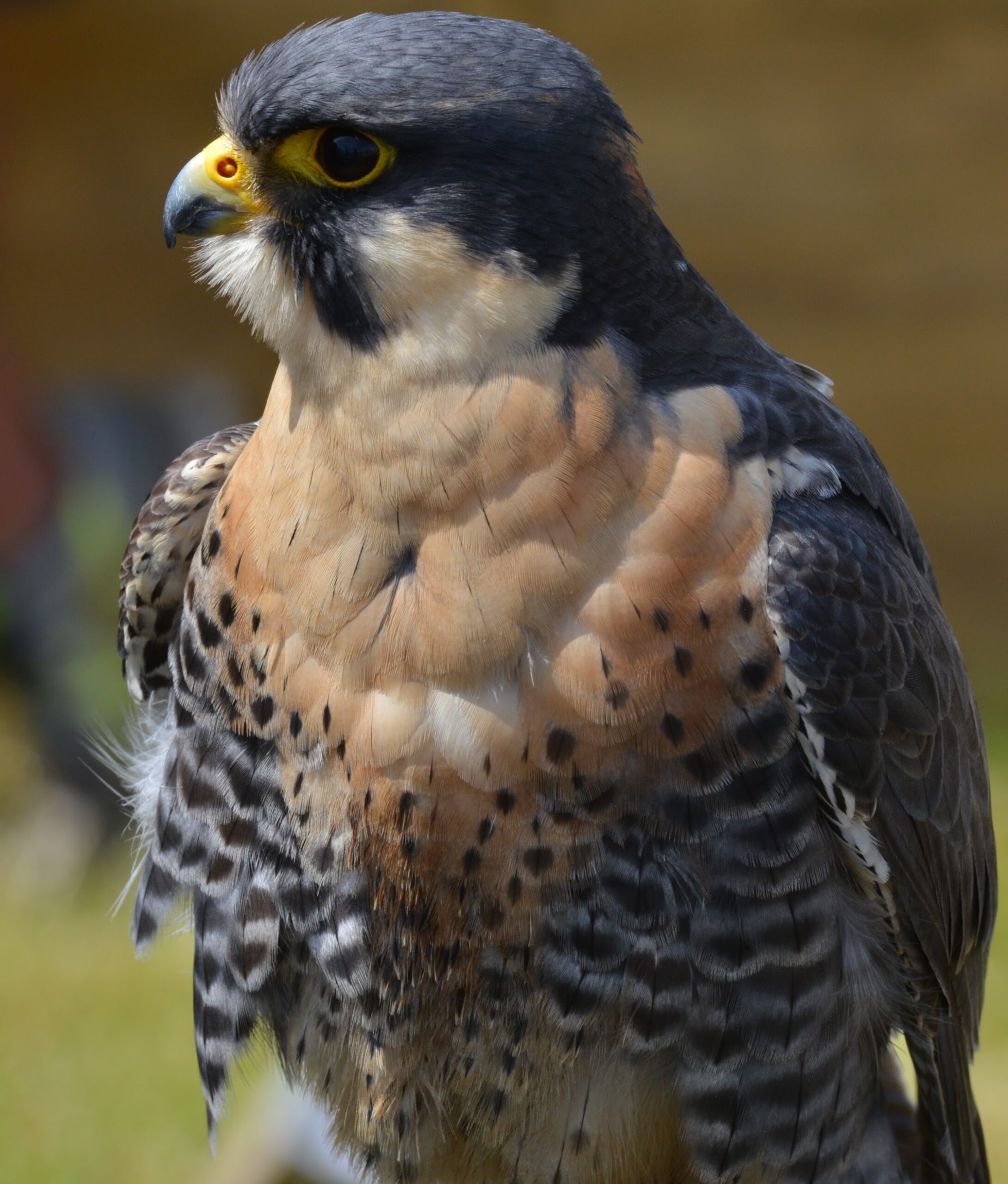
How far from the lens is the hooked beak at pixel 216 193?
2.06m

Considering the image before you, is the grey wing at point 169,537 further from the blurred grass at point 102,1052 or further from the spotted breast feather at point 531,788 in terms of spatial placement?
the blurred grass at point 102,1052

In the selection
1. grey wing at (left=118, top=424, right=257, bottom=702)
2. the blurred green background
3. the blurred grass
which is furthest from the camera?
the blurred green background

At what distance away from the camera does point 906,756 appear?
2279mm

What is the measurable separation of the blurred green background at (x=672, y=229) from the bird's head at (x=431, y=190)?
456 centimetres

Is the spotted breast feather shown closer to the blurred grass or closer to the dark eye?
the dark eye

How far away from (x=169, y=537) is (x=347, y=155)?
39.4 inches

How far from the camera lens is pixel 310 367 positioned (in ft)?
6.85

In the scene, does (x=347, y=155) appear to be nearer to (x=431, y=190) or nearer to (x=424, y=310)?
(x=431, y=190)

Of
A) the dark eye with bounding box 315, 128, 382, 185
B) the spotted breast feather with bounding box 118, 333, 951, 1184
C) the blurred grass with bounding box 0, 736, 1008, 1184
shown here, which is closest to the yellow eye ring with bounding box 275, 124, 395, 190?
the dark eye with bounding box 315, 128, 382, 185

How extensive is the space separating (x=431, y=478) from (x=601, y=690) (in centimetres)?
38

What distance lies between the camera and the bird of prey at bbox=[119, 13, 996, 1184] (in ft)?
6.46

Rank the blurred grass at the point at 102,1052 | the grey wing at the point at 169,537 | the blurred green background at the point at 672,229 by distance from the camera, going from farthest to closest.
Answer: the blurred green background at the point at 672,229
the blurred grass at the point at 102,1052
the grey wing at the point at 169,537

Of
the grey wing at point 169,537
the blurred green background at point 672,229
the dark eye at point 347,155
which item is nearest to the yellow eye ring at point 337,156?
the dark eye at point 347,155

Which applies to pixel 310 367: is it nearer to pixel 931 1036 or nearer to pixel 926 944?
pixel 926 944
